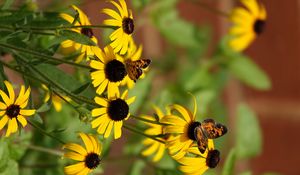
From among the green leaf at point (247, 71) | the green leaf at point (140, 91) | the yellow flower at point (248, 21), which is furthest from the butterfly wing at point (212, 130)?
the green leaf at point (247, 71)

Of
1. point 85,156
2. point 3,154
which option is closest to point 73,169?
point 85,156

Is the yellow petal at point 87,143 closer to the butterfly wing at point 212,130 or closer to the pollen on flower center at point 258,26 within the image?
the butterfly wing at point 212,130

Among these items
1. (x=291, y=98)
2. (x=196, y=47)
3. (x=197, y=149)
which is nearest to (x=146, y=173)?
(x=196, y=47)

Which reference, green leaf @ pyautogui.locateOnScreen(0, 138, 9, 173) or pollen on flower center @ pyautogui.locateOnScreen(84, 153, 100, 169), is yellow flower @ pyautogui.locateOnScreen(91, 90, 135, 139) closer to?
pollen on flower center @ pyautogui.locateOnScreen(84, 153, 100, 169)

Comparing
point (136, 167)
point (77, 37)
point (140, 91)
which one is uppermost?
point (77, 37)

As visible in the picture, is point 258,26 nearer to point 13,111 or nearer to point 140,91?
point 140,91

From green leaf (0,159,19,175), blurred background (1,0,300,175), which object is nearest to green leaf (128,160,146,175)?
green leaf (0,159,19,175)

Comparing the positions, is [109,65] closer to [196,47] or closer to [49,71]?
[49,71]

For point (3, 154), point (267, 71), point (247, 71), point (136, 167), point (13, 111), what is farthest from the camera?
point (267, 71)
